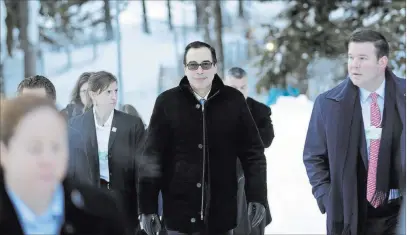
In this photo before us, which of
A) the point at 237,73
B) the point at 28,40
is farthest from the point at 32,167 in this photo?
the point at 28,40

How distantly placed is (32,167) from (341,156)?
2.97m

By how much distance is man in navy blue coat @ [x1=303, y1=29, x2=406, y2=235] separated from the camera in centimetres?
474

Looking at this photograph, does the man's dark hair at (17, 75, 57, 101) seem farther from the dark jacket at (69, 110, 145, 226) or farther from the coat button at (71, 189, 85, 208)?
the coat button at (71, 189, 85, 208)

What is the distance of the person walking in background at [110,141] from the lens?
5.88 meters

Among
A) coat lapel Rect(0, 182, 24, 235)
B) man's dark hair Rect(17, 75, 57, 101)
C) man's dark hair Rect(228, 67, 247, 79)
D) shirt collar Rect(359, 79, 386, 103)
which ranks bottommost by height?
coat lapel Rect(0, 182, 24, 235)

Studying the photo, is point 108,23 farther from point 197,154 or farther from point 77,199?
point 77,199

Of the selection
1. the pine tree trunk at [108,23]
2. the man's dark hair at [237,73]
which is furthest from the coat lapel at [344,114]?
the pine tree trunk at [108,23]

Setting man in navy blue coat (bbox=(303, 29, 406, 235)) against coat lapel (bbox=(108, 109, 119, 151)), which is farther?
coat lapel (bbox=(108, 109, 119, 151))

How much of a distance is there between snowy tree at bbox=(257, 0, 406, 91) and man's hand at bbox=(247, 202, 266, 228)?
17.4m

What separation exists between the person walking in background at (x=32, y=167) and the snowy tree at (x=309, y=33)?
20.5m

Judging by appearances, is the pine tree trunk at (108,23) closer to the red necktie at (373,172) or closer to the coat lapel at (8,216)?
the red necktie at (373,172)

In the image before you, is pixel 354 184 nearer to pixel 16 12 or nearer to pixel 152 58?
pixel 16 12

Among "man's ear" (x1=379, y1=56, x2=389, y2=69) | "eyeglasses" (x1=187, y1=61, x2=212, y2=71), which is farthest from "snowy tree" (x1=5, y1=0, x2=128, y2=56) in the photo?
"man's ear" (x1=379, y1=56, x2=389, y2=69)

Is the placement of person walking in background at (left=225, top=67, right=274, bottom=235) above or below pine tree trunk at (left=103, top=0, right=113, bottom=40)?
below
